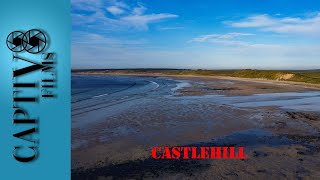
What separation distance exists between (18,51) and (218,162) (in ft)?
20.9

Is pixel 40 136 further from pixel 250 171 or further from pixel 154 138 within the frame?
pixel 154 138

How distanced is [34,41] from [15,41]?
117mm

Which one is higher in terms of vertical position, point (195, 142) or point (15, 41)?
point (15, 41)

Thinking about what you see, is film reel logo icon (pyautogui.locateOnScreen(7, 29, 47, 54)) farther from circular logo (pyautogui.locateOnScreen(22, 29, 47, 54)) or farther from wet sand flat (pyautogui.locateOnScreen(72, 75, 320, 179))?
wet sand flat (pyautogui.locateOnScreen(72, 75, 320, 179))

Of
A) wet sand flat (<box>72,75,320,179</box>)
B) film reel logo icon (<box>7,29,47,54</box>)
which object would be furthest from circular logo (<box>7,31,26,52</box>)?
wet sand flat (<box>72,75,320,179</box>)

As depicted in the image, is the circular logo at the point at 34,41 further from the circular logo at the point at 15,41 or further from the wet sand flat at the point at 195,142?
the wet sand flat at the point at 195,142

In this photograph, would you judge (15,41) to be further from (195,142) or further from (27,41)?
(195,142)

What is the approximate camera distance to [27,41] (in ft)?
6.68

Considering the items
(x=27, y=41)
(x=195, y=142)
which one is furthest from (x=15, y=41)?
(x=195, y=142)

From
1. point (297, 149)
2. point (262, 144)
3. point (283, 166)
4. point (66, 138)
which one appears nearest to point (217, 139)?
point (262, 144)

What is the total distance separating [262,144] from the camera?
31.4 feet

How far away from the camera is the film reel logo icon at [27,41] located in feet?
6.62

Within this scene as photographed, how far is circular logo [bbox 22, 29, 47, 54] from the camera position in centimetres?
202

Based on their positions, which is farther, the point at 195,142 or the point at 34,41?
the point at 195,142
